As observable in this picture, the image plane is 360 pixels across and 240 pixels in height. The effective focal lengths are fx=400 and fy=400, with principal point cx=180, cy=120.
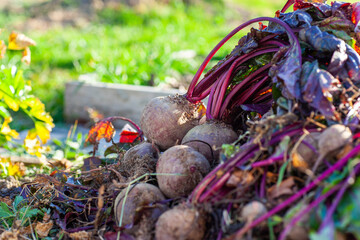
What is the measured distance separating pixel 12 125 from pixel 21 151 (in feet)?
2.85

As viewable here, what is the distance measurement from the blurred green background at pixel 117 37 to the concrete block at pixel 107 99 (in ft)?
0.91

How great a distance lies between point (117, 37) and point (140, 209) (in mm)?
5824

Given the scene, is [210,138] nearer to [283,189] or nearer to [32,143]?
[283,189]

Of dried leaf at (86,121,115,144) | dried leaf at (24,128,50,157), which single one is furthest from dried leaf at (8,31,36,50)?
dried leaf at (86,121,115,144)

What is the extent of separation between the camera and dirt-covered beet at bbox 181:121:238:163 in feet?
6.02

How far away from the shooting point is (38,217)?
1.98 meters

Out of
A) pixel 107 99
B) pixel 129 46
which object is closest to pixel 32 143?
pixel 107 99

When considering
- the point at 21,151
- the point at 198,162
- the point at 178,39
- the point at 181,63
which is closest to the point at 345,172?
the point at 198,162

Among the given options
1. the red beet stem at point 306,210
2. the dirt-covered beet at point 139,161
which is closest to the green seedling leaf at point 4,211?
the dirt-covered beet at point 139,161

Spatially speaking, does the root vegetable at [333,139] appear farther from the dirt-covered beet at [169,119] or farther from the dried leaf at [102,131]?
the dried leaf at [102,131]

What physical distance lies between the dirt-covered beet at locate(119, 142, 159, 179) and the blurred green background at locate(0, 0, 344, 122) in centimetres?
105

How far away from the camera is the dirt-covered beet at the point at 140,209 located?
151 centimetres

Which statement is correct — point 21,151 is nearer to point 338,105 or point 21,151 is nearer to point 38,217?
point 38,217

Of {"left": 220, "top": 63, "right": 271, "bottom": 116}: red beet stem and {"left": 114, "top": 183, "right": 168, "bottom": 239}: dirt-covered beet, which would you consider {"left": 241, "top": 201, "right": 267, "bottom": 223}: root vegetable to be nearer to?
{"left": 114, "top": 183, "right": 168, "bottom": 239}: dirt-covered beet
